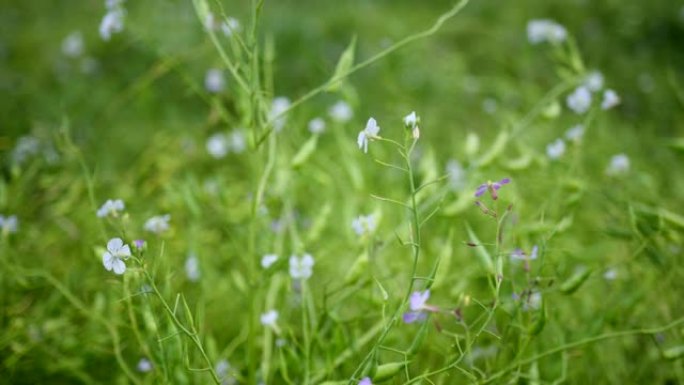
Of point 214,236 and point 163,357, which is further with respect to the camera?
point 214,236

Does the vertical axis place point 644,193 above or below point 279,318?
below

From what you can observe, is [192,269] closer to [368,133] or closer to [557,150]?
[368,133]

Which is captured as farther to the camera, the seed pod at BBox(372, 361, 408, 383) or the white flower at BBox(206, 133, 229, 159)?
the white flower at BBox(206, 133, 229, 159)

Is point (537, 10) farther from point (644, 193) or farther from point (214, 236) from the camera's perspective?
point (214, 236)

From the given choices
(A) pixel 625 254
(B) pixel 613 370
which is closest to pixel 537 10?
(A) pixel 625 254

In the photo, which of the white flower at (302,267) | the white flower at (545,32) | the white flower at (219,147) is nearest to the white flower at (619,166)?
the white flower at (545,32)

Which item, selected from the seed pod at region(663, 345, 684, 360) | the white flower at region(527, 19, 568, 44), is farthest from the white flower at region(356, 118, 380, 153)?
the white flower at region(527, 19, 568, 44)

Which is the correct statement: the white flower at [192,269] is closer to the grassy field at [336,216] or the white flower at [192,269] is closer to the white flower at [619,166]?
the grassy field at [336,216]

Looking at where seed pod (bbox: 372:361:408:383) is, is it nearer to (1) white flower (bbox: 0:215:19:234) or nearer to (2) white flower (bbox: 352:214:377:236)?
(2) white flower (bbox: 352:214:377:236)
